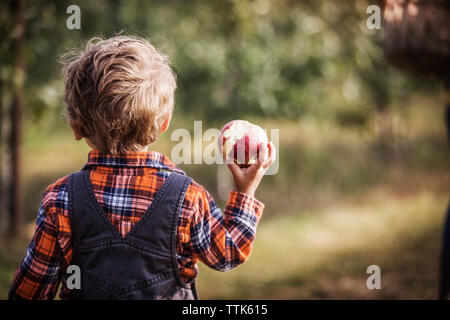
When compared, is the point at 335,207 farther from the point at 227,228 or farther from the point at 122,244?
the point at 122,244

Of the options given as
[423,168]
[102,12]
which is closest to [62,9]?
[102,12]

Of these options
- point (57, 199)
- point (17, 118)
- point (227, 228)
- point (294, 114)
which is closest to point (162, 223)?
point (227, 228)

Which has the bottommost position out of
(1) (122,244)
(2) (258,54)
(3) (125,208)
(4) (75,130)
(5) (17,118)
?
(1) (122,244)

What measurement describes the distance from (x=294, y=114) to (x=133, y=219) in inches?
147

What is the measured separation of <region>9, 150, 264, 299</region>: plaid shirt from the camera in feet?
4.03

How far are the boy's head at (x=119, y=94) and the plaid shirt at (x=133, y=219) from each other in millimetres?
64

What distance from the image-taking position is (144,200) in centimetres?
123

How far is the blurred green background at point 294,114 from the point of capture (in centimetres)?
363

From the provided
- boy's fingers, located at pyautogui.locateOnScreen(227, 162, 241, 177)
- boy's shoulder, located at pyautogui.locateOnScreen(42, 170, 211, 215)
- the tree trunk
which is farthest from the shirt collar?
the tree trunk

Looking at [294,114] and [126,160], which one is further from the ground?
[294,114]

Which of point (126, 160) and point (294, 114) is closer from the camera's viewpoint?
point (126, 160)

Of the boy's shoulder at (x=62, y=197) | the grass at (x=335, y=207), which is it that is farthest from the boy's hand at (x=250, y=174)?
the grass at (x=335, y=207)

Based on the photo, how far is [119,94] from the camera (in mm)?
1220

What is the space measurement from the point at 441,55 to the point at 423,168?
4.60 meters
